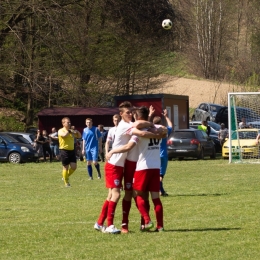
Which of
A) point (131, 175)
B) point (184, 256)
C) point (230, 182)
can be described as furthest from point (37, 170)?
point (184, 256)

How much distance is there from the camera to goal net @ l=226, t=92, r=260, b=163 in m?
33.5

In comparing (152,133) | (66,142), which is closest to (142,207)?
(152,133)

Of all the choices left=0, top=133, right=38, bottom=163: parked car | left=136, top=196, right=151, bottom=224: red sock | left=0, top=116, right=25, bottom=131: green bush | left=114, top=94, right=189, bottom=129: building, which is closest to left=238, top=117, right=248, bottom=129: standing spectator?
left=114, top=94, right=189, bottom=129: building

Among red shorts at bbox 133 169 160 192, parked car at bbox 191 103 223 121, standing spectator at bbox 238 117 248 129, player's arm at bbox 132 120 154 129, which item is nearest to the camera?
player's arm at bbox 132 120 154 129

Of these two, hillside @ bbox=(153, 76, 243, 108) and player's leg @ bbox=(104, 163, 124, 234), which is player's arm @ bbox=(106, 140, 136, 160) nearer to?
player's leg @ bbox=(104, 163, 124, 234)

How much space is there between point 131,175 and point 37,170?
740 inches

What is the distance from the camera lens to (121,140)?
38.1ft

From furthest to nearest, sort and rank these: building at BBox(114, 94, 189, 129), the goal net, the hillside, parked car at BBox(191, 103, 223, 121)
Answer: the hillside, parked car at BBox(191, 103, 223, 121), building at BBox(114, 94, 189, 129), the goal net

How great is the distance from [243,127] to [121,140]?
2468cm

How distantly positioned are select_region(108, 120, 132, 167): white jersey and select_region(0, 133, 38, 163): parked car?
976 inches

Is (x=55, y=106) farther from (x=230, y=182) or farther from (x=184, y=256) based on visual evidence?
(x=184, y=256)

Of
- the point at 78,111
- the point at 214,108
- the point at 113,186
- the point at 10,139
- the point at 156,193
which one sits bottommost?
the point at 156,193

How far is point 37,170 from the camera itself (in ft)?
98.9

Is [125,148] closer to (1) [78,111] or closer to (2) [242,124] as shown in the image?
(2) [242,124]
